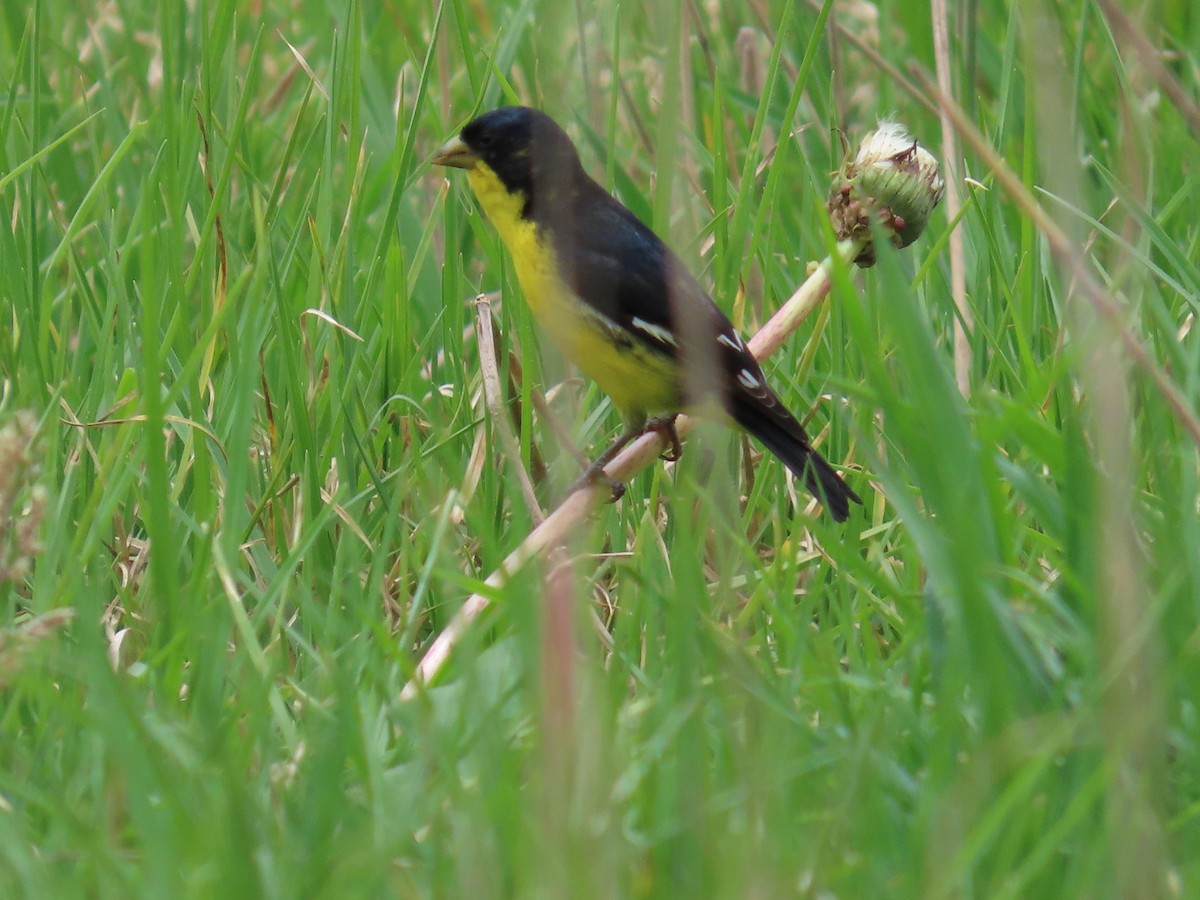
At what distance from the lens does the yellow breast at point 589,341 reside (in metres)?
3.81

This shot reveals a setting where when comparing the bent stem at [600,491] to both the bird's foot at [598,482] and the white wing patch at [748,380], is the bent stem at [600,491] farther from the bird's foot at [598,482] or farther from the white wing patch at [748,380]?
the white wing patch at [748,380]

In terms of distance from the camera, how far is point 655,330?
12.8ft

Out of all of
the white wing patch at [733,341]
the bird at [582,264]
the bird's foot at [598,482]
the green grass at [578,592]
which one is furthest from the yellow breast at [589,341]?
the bird's foot at [598,482]

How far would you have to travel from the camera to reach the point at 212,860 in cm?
157

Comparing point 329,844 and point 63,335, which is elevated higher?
point 329,844

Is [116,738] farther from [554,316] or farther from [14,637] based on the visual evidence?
[554,316]

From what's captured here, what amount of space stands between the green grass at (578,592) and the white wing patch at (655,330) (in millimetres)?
251

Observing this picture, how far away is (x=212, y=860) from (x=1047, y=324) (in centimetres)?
243

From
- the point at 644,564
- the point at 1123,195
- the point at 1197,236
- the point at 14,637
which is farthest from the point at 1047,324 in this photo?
the point at 14,637

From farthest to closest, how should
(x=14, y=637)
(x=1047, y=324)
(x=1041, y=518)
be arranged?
(x=1047, y=324), (x=1041, y=518), (x=14, y=637)

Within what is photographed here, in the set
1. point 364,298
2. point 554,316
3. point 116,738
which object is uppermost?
point 116,738

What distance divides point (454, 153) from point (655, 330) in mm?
654

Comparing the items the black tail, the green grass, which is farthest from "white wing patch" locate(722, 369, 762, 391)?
the green grass

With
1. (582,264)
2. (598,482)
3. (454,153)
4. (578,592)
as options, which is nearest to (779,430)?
(598,482)
